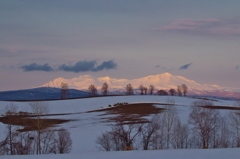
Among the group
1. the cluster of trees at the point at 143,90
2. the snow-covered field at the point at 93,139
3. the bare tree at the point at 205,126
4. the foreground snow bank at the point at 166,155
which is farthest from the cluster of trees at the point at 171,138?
the cluster of trees at the point at 143,90

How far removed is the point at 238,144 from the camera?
37.1 meters

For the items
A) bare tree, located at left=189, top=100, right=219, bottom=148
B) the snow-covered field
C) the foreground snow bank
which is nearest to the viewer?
the foreground snow bank

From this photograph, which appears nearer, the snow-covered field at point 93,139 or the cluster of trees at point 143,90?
the snow-covered field at point 93,139

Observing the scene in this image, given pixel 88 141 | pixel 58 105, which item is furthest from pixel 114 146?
pixel 58 105

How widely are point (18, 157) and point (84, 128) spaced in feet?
112

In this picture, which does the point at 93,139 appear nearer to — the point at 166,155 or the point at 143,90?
the point at 166,155

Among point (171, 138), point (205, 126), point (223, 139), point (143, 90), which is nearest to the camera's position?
point (223, 139)

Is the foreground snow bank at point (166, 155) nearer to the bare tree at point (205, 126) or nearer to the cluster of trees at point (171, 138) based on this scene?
the cluster of trees at point (171, 138)

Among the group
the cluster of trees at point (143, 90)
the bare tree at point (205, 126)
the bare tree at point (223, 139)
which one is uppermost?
the cluster of trees at point (143, 90)

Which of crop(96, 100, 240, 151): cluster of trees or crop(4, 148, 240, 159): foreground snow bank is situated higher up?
crop(4, 148, 240, 159): foreground snow bank

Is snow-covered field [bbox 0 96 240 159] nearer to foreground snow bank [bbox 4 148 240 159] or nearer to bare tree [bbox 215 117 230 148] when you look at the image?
foreground snow bank [bbox 4 148 240 159]

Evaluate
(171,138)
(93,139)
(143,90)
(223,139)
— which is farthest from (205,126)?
(143,90)

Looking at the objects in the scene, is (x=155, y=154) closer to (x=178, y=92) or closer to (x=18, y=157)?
(x=18, y=157)

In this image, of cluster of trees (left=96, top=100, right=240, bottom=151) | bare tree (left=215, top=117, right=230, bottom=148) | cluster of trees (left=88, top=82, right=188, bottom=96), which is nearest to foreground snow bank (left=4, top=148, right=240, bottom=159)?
cluster of trees (left=96, top=100, right=240, bottom=151)
